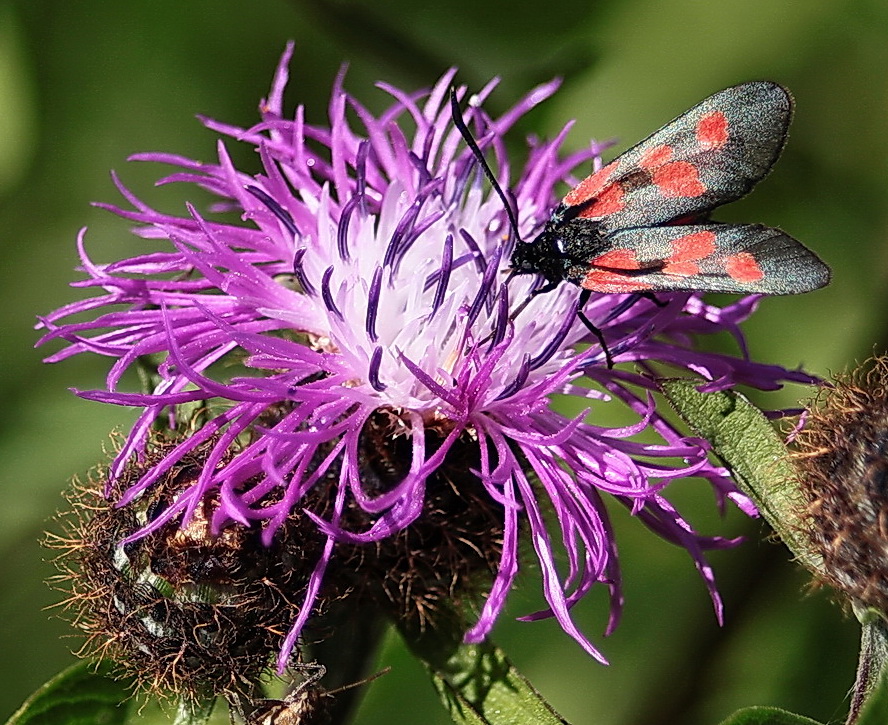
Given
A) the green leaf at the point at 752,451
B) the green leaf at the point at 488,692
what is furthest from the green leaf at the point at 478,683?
the green leaf at the point at 752,451

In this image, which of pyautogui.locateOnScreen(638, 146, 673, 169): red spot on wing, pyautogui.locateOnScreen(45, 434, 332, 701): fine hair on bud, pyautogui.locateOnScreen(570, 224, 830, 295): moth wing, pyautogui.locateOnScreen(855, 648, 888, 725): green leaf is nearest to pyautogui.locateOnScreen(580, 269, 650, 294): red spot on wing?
pyautogui.locateOnScreen(570, 224, 830, 295): moth wing

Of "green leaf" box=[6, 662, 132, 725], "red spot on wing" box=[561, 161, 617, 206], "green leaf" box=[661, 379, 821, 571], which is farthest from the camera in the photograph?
"red spot on wing" box=[561, 161, 617, 206]

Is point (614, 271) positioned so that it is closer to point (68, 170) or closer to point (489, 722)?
point (489, 722)

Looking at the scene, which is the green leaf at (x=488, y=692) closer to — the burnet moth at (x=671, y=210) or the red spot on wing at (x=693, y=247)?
the burnet moth at (x=671, y=210)

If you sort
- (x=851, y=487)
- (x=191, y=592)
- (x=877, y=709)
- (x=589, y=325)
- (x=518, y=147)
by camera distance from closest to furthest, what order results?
1. (x=877, y=709)
2. (x=851, y=487)
3. (x=191, y=592)
4. (x=589, y=325)
5. (x=518, y=147)

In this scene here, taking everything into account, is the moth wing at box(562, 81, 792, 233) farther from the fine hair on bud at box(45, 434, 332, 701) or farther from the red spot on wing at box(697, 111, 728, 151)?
the fine hair on bud at box(45, 434, 332, 701)

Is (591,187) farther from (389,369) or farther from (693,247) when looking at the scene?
(389,369)

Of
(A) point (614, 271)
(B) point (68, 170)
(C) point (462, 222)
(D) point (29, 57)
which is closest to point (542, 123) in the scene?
(C) point (462, 222)

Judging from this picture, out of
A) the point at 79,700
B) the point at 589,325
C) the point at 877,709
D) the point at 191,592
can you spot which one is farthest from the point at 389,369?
the point at 877,709
